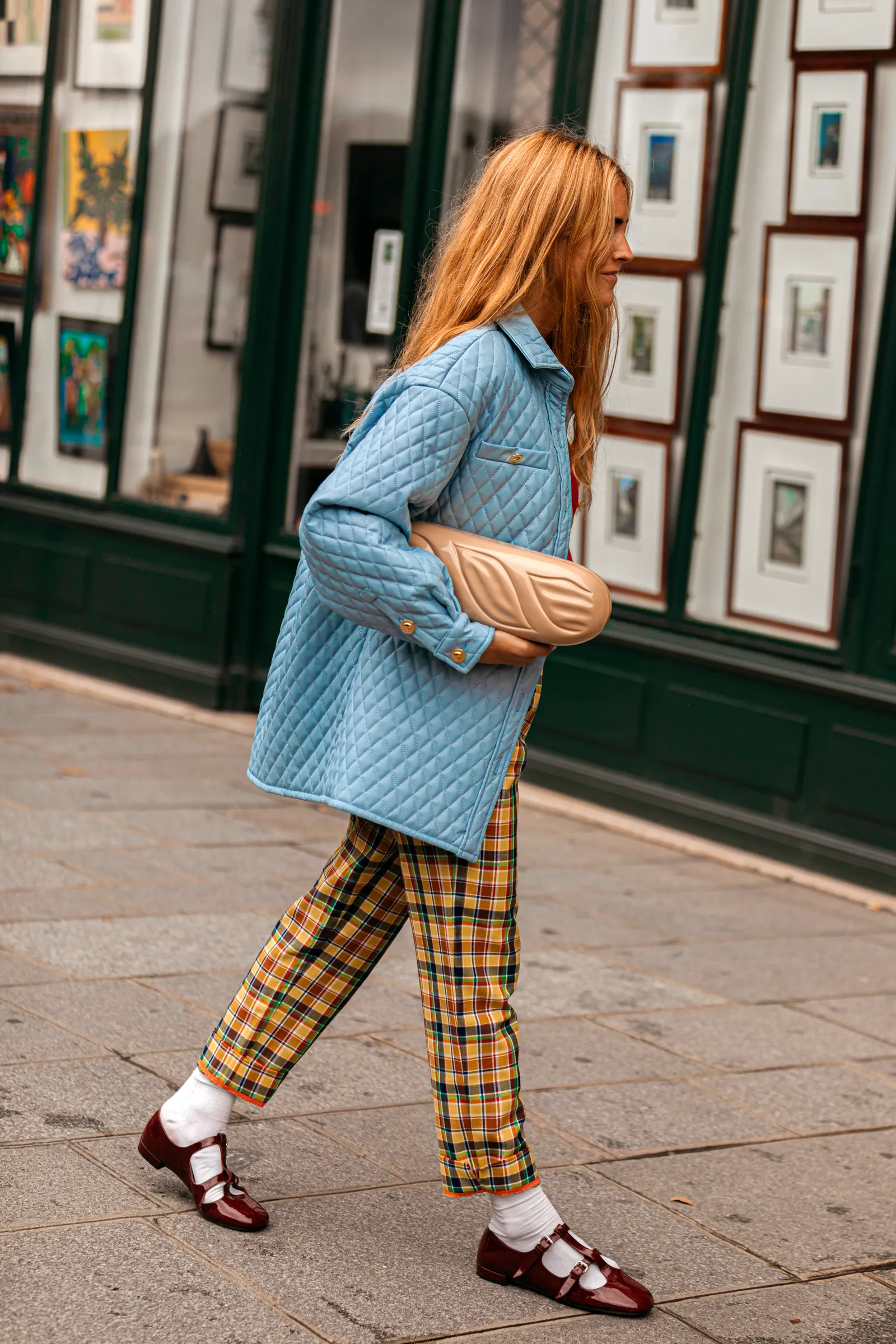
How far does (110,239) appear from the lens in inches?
370

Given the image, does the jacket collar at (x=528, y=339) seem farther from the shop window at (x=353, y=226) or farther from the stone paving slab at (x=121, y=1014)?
the shop window at (x=353, y=226)

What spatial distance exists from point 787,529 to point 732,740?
864 millimetres

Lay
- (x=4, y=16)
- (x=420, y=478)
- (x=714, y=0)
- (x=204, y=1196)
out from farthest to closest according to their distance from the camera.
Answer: (x=4, y=16)
(x=714, y=0)
(x=204, y=1196)
(x=420, y=478)

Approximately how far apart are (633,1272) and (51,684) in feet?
20.6

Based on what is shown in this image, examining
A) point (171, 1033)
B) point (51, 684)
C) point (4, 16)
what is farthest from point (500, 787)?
point (4, 16)

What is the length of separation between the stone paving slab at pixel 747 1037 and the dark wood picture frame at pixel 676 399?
10.1 feet

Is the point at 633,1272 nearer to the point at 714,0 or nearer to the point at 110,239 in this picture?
the point at 714,0

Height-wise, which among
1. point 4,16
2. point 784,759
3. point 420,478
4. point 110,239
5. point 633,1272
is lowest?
point 633,1272

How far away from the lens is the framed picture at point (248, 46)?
8.74m

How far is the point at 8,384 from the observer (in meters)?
10.0

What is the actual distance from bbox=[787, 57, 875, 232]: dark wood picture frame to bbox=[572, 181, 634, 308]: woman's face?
3957 millimetres

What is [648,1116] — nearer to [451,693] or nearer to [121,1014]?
[121,1014]

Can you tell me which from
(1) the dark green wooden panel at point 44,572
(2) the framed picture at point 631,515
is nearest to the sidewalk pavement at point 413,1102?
(2) the framed picture at point 631,515

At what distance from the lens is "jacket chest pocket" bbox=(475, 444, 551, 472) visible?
2992mm
